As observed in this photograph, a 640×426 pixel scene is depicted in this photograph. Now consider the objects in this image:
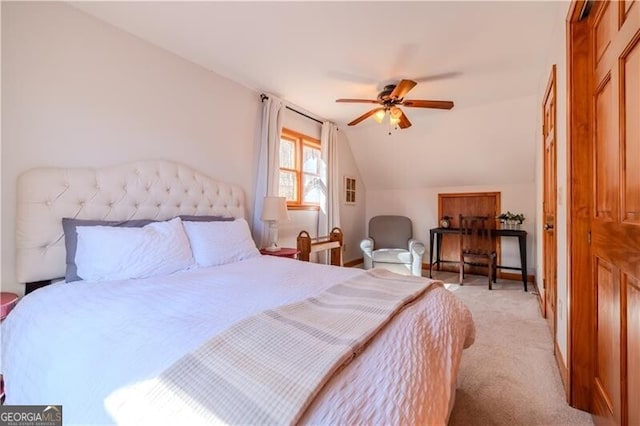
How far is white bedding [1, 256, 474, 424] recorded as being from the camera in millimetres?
697

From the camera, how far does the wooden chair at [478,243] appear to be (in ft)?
12.9

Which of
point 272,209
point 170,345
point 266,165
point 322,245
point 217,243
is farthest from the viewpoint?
point 322,245

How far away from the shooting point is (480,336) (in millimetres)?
2408

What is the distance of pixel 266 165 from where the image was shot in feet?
10.5

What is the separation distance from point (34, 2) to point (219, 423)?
104 inches

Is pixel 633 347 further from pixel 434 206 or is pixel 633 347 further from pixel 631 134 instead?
pixel 434 206

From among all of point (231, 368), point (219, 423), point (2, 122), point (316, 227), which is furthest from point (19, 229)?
point (316, 227)

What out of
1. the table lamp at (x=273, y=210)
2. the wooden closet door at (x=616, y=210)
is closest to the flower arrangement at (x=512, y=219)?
the wooden closet door at (x=616, y=210)

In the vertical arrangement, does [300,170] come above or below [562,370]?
above

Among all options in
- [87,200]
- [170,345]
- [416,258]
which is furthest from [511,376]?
[87,200]

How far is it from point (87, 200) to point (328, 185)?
9.52ft

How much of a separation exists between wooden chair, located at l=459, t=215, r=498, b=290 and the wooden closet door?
105 inches

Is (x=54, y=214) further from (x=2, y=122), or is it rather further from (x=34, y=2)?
A: (x=34, y=2)

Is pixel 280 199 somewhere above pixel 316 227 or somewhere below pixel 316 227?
above
